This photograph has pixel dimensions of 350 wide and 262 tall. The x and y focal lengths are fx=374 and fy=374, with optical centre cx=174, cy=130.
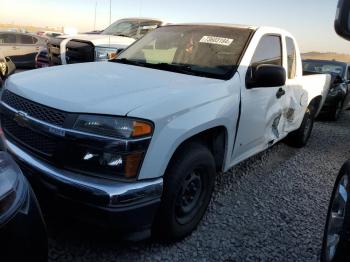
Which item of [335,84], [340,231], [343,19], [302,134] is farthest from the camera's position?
[335,84]

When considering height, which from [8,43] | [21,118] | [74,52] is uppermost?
[21,118]

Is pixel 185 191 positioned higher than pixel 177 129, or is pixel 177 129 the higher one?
pixel 177 129

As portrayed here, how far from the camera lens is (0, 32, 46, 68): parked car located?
13.4 metres

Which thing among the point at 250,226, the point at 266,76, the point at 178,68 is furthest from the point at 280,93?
the point at 250,226

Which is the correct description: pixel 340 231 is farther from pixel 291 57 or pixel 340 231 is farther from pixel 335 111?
pixel 335 111

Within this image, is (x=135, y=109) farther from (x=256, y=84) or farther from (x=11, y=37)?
(x=11, y=37)

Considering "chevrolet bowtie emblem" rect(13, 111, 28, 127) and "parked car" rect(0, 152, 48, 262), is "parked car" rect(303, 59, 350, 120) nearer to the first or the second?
"chevrolet bowtie emblem" rect(13, 111, 28, 127)

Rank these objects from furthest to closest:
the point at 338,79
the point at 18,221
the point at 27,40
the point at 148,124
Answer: the point at 27,40, the point at 338,79, the point at 148,124, the point at 18,221

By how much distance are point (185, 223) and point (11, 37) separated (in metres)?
12.9

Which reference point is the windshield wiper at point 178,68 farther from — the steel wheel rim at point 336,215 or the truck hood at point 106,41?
the truck hood at point 106,41

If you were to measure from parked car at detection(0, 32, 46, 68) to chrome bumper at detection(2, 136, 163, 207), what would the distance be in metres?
12.2

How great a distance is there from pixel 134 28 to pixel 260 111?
19.6 ft

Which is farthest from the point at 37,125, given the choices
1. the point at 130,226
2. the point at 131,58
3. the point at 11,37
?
the point at 11,37

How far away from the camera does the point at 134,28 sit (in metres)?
8.98
